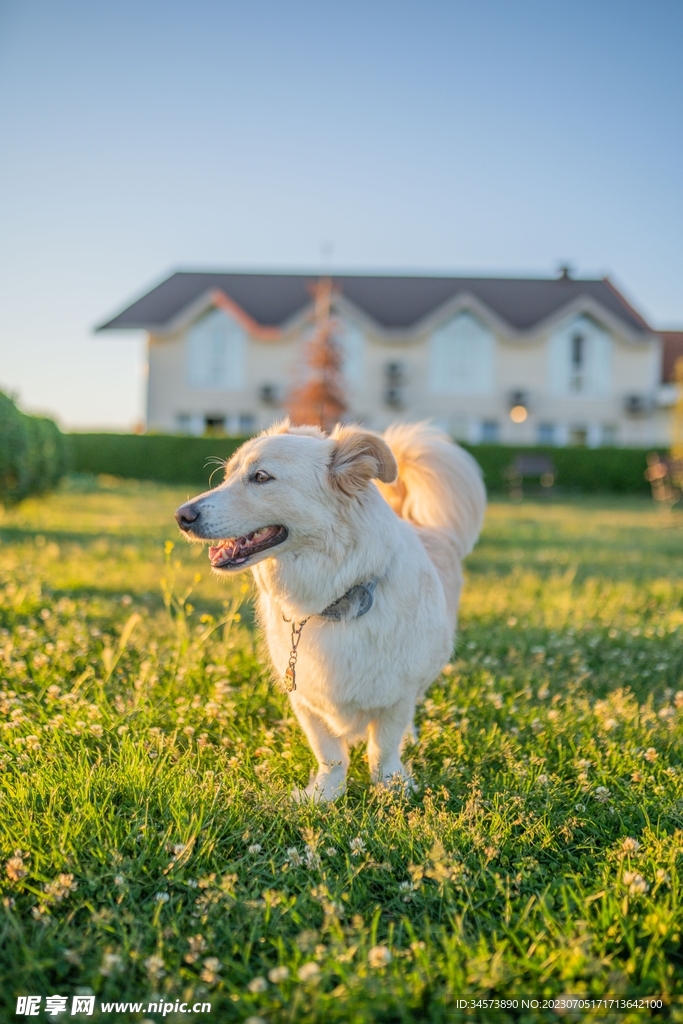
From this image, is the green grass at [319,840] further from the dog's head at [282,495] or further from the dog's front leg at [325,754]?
the dog's head at [282,495]

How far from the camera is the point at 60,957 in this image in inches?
83.7

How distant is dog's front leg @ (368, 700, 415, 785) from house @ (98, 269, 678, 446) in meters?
27.1

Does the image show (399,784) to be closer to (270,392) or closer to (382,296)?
(270,392)

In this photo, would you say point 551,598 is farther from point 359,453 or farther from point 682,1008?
point 682,1008

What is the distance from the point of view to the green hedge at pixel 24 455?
31.4 ft

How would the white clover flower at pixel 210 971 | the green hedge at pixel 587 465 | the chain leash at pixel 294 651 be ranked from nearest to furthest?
the white clover flower at pixel 210 971 < the chain leash at pixel 294 651 < the green hedge at pixel 587 465

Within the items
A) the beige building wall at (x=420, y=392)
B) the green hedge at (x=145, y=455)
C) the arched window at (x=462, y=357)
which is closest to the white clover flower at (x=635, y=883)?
the green hedge at (x=145, y=455)

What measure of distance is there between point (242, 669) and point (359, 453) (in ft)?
6.16

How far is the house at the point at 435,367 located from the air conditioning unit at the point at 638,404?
42 mm

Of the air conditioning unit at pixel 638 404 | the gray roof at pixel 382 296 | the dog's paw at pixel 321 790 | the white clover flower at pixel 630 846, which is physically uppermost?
the gray roof at pixel 382 296

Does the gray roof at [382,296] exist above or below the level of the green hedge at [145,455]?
above

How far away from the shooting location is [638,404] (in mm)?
31156

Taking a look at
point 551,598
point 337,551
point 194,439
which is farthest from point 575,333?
point 337,551

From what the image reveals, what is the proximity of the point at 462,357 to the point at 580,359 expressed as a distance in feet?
16.5
